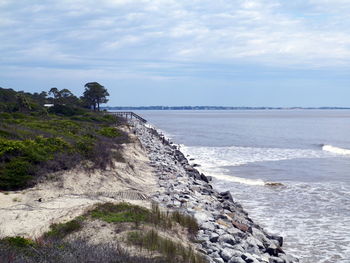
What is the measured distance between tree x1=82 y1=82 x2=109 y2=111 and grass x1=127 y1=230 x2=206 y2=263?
73.4 meters

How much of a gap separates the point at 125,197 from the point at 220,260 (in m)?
5.96

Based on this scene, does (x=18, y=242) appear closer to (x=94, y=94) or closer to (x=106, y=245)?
(x=106, y=245)

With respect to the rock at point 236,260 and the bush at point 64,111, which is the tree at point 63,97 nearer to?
the bush at point 64,111

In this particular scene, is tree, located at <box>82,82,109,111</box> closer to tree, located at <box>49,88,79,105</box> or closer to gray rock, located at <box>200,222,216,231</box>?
tree, located at <box>49,88,79,105</box>

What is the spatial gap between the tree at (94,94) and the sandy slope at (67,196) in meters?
62.3

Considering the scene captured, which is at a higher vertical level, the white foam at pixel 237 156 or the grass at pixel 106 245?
the grass at pixel 106 245

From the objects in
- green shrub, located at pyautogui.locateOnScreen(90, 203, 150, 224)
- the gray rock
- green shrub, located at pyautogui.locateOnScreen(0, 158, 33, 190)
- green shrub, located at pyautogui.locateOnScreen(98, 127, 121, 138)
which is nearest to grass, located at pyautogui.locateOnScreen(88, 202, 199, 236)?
green shrub, located at pyautogui.locateOnScreen(90, 203, 150, 224)

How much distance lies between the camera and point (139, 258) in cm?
710

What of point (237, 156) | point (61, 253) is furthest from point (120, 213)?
point (237, 156)

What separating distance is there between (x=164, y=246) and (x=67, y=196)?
6.45 meters

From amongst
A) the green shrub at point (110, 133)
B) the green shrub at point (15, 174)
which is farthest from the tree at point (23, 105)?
the green shrub at point (15, 174)

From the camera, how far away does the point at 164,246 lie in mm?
8039

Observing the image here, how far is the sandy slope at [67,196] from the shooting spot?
10273mm

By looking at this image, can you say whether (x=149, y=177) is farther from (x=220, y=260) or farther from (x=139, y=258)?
(x=139, y=258)
